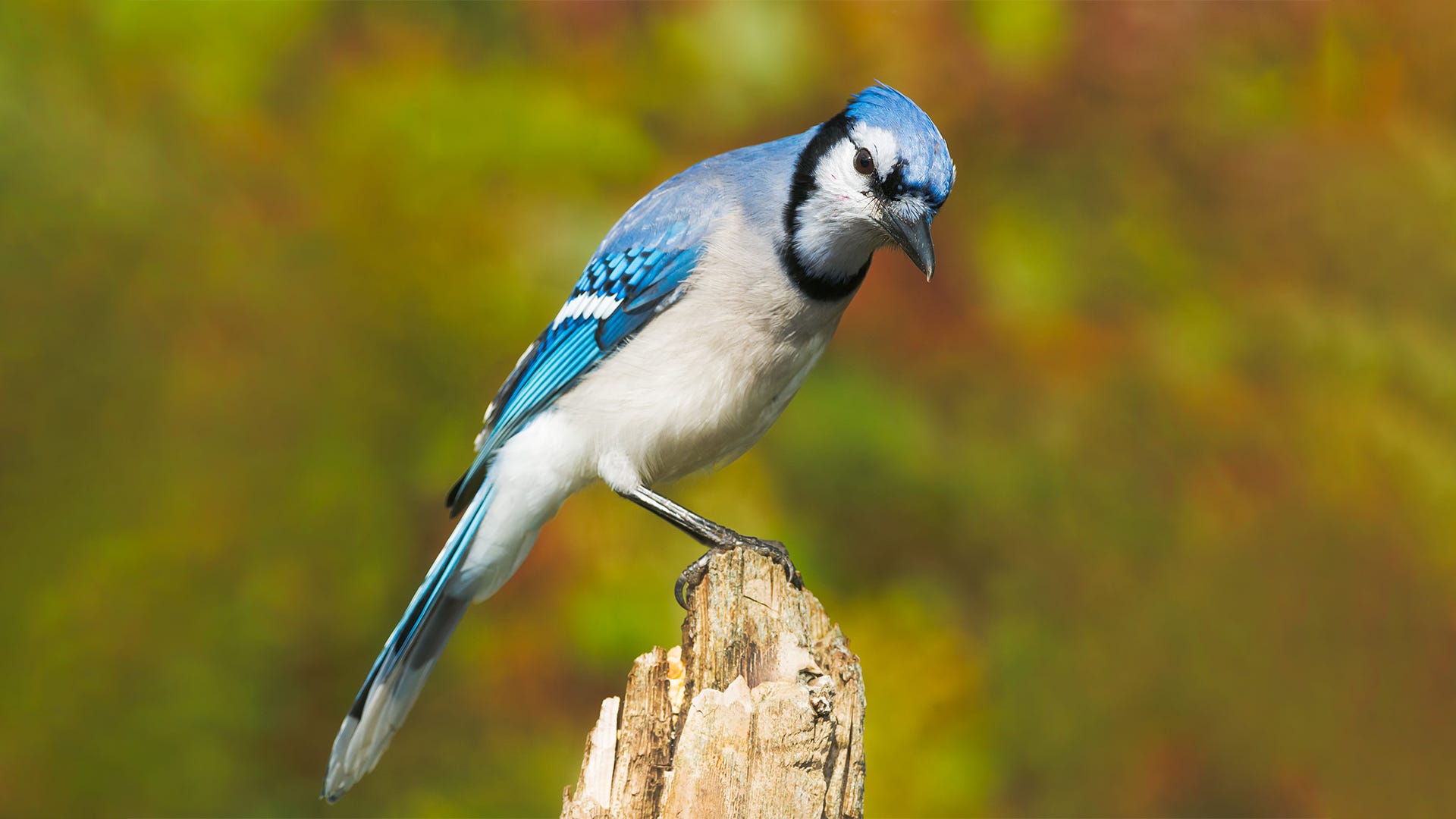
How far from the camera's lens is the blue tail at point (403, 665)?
7.52 feet

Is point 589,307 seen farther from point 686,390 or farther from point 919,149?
point 919,149

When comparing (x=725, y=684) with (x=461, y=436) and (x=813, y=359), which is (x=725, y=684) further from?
(x=461, y=436)

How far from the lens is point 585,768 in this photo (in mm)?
1741

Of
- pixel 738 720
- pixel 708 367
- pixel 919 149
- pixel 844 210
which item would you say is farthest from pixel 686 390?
pixel 738 720

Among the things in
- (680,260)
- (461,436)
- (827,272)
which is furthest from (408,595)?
(827,272)

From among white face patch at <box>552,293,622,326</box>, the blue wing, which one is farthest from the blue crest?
white face patch at <box>552,293,622,326</box>

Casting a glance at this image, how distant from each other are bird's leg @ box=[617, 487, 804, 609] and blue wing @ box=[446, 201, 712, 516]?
0.98 ft

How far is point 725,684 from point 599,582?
179 cm

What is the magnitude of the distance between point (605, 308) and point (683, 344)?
0.24 m

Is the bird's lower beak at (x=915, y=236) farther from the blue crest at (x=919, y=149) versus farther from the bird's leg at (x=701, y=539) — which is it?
the bird's leg at (x=701, y=539)

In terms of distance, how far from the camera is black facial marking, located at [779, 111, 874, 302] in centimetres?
218

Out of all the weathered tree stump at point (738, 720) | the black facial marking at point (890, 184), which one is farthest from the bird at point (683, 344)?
the weathered tree stump at point (738, 720)

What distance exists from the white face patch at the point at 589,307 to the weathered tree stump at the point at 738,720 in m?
0.70

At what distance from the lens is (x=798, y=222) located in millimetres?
2189
